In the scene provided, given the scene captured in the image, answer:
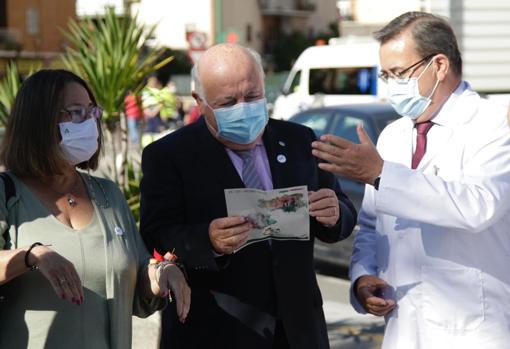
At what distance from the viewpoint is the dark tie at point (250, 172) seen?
3436 mm

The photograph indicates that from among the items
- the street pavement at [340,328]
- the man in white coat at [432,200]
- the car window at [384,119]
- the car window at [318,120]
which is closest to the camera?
the man in white coat at [432,200]

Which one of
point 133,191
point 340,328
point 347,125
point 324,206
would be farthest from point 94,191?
point 347,125

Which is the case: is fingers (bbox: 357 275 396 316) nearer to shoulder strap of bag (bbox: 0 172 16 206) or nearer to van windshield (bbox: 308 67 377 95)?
shoulder strap of bag (bbox: 0 172 16 206)

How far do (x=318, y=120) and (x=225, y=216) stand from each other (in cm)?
602

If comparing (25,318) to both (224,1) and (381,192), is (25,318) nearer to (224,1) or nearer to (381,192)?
(381,192)

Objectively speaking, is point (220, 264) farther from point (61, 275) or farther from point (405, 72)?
point (405, 72)

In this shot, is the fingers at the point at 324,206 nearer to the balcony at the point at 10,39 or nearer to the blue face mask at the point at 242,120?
the blue face mask at the point at 242,120

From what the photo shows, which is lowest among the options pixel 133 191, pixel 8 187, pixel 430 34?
pixel 133 191

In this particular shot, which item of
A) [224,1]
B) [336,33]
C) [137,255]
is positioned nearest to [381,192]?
[137,255]

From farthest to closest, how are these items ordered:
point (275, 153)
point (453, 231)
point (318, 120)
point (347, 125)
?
point (318, 120) → point (347, 125) → point (275, 153) → point (453, 231)

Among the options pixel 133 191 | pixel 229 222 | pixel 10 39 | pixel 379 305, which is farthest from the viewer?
pixel 10 39

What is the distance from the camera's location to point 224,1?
52188 mm

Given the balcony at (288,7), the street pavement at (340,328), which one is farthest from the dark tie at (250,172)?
the balcony at (288,7)

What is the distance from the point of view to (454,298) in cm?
319
